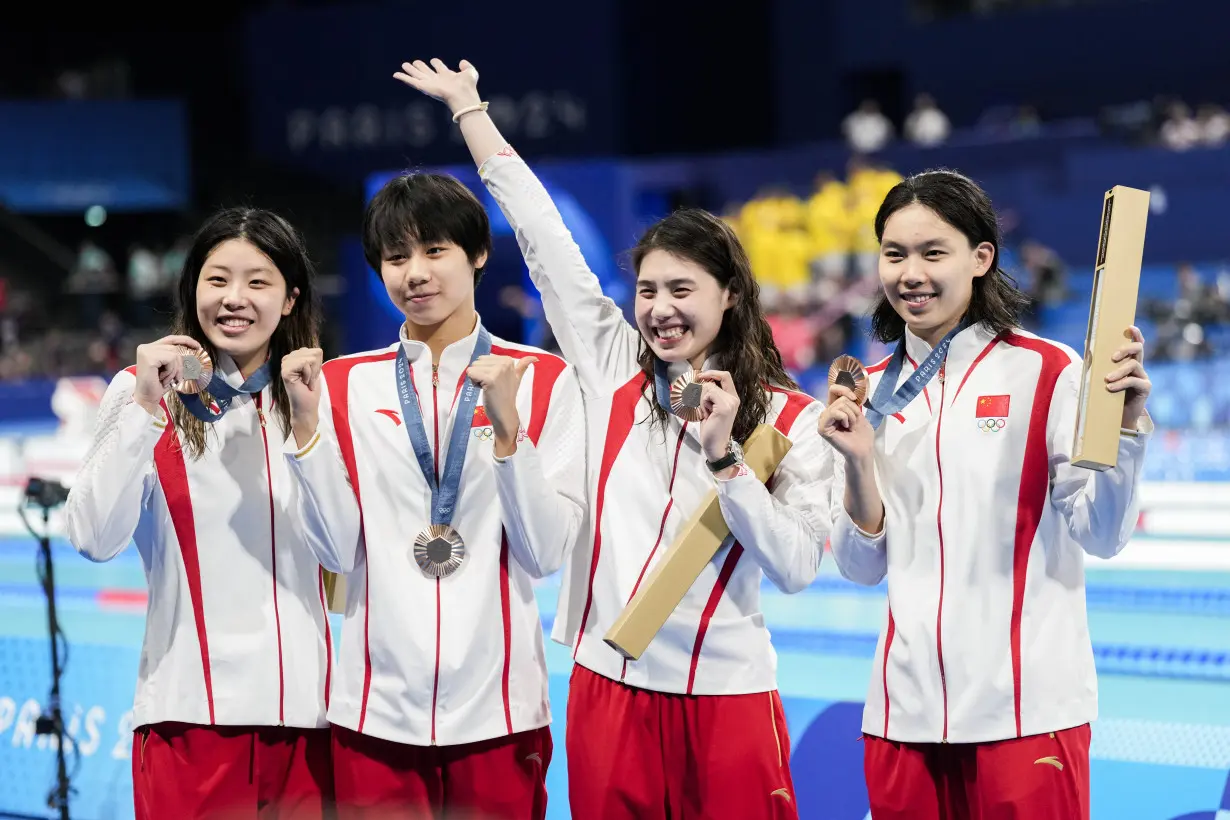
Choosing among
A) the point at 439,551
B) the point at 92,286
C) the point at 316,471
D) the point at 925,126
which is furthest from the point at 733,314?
the point at 92,286

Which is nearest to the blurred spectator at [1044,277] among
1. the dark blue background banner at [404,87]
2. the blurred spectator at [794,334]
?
the blurred spectator at [794,334]

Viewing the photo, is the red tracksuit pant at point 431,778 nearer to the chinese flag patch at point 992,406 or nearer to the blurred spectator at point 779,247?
the chinese flag patch at point 992,406

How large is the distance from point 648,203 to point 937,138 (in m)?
3.74

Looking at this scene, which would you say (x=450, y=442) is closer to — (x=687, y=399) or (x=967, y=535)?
(x=687, y=399)

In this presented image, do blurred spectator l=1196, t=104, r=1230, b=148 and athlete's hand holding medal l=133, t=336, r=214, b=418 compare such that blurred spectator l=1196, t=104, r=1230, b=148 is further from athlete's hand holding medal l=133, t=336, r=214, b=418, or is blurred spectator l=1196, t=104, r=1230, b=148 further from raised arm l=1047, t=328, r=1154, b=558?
athlete's hand holding medal l=133, t=336, r=214, b=418

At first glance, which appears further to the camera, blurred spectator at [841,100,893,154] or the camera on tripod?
blurred spectator at [841,100,893,154]

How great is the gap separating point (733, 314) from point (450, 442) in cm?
59

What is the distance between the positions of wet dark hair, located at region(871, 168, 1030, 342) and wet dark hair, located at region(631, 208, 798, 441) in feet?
0.83

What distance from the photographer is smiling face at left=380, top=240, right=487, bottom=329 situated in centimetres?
249

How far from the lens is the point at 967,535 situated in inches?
92.4

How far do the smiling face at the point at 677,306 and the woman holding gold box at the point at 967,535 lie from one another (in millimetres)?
310

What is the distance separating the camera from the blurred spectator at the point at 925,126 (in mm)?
17281

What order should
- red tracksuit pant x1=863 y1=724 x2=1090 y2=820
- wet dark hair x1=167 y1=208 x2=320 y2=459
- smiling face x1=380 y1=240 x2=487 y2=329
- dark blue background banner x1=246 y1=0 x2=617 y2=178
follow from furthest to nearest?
dark blue background banner x1=246 y1=0 x2=617 y2=178 < wet dark hair x1=167 y1=208 x2=320 y2=459 < smiling face x1=380 y1=240 x2=487 y2=329 < red tracksuit pant x1=863 y1=724 x2=1090 y2=820

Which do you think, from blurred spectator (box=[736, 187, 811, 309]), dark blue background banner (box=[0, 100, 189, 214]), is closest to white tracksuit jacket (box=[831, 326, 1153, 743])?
blurred spectator (box=[736, 187, 811, 309])
